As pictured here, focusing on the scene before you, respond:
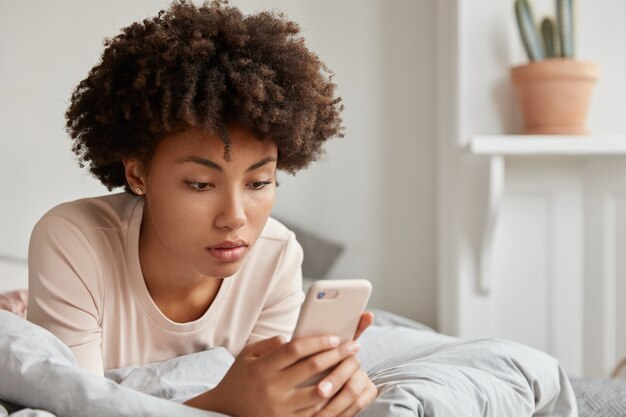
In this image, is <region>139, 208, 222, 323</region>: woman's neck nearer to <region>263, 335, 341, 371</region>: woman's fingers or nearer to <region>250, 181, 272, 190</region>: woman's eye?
<region>250, 181, 272, 190</region>: woman's eye

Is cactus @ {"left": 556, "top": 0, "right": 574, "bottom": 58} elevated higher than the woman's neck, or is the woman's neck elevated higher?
cactus @ {"left": 556, "top": 0, "right": 574, "bottom": 58}

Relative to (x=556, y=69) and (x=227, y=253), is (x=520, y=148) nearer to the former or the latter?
(x=556, y=69)

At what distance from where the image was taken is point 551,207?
261 cm

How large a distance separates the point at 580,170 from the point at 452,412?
185 centimetres

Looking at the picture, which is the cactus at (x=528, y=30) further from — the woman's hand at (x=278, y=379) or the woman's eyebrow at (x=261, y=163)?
the woman's hand at (x=278, y=379)

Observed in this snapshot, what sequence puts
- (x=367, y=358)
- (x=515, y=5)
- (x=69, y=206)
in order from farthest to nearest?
(x=515, y=5), (x=367, y=358), (x=69, y=206)

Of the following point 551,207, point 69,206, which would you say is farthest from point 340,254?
point 69,206

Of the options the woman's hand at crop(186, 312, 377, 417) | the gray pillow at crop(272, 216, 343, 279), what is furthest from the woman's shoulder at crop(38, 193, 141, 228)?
the gray pillow at crop(272, 216, 343, 279)

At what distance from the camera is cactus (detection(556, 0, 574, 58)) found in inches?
92.6

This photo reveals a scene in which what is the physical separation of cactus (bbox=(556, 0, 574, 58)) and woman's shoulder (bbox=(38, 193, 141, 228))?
140 centimetres

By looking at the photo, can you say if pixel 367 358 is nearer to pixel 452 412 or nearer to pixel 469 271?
pixel 452 412

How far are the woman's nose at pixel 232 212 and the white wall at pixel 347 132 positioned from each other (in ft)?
5.66

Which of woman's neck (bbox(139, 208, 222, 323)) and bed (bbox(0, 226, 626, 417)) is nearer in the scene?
bed (bbox(0, 226, 626, 417))

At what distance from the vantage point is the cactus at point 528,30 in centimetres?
238
